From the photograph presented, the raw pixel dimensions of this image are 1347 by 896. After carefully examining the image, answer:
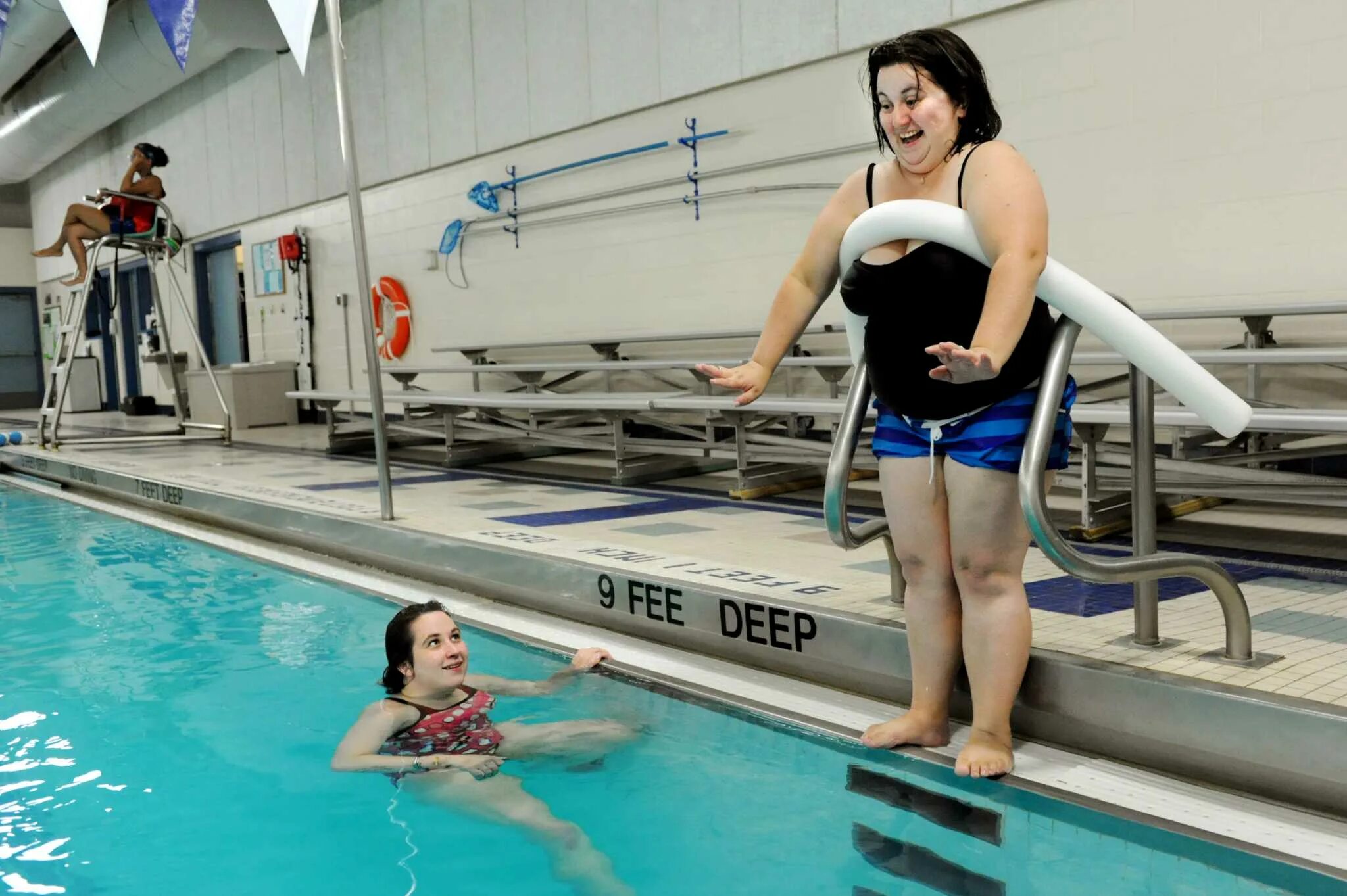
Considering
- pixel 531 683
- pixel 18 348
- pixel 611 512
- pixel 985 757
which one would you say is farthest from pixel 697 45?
pixel 18 348

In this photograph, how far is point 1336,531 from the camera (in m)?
3.73

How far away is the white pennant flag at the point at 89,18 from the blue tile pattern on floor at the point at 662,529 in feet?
9.47

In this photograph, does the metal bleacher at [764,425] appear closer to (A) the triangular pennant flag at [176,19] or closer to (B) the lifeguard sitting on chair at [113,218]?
(B) the lifeguard sitting on chair at [113,218]

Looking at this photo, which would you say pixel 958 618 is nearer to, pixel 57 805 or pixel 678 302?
pixel 57 805

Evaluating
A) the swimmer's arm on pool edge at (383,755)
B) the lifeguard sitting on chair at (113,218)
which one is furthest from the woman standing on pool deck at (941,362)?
the lifeguard sitting on chair at (113,218)

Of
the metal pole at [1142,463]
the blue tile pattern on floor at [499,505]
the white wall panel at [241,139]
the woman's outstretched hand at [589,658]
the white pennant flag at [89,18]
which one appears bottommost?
the woman's outstretched hand at [589,658]

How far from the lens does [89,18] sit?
4.46m

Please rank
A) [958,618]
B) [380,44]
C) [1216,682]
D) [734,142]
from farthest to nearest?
[380,44] → [734,142] → [958,618] → [1216,682]

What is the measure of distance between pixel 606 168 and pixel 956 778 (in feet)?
21.3

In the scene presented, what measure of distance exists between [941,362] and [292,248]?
11.1m

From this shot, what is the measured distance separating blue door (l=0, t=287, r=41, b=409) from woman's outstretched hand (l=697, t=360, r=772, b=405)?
22.8 metres

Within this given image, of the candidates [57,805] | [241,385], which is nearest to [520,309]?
[241,385]

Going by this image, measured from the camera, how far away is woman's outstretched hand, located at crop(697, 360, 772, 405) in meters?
1.97

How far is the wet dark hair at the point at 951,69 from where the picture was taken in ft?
6.01
